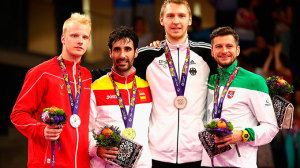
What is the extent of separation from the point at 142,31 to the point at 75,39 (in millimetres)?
4910

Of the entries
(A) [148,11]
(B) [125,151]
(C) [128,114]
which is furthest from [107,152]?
(A) [148,11]

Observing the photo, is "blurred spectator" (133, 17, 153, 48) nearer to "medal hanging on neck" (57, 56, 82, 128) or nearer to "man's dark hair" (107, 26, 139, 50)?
"man's dark hair" (107, 26, 139, 50)

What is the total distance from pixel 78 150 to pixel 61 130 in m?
0.37

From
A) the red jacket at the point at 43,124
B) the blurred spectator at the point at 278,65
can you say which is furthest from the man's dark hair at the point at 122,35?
the blurred spectator at the point at 278,65

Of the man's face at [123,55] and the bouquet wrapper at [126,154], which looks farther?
the man's face at [123,55]

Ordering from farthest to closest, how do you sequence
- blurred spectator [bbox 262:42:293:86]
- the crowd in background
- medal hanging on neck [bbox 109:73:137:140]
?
1. the crowd in background
2. blurred spectator [bbox 262:42:293:86]
3. medal hanging on neck [bbox 109:73:137:140]

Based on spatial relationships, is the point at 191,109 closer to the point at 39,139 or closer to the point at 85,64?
the point at 39,139

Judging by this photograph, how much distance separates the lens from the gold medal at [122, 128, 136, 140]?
11.9ft

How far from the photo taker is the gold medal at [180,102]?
150 inches

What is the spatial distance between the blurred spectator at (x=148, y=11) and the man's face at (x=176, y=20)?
485cm

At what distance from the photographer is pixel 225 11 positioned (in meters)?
8.40

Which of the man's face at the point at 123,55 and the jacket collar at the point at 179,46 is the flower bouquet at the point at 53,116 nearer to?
the man's face at the point at 123,55

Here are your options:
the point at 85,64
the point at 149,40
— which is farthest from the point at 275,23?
the point at 85,64

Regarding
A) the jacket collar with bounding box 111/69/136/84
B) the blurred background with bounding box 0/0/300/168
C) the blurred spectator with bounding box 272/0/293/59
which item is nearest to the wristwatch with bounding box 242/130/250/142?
the jacket collar with bounding box 111/69/136/84
